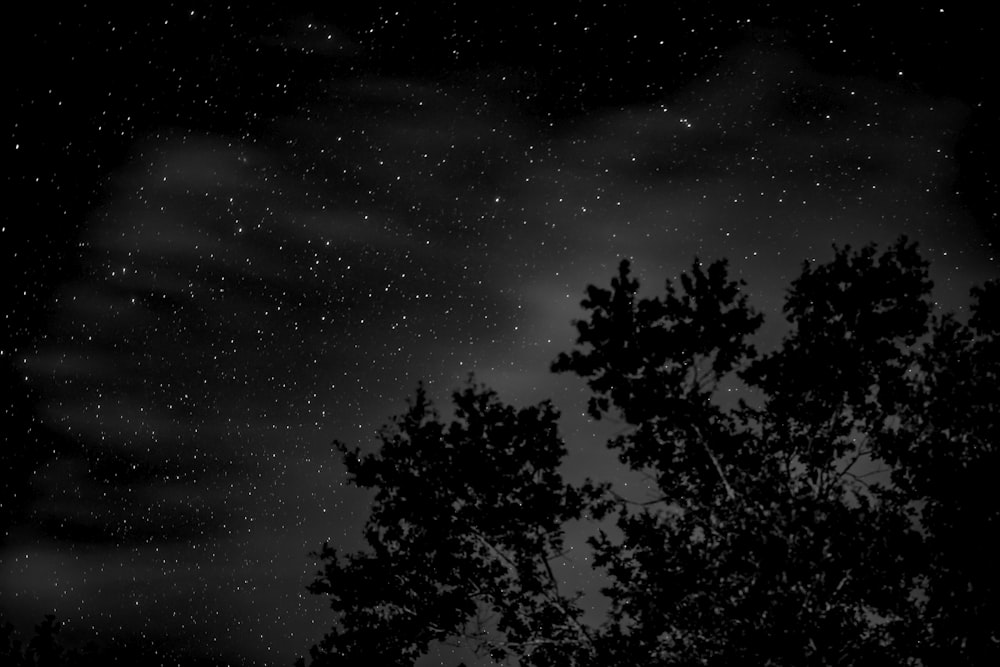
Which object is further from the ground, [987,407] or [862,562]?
[987,407]

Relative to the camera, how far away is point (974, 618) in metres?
6.86

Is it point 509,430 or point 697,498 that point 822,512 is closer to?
point 697,498

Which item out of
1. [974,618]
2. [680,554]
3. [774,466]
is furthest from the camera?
[774,466]

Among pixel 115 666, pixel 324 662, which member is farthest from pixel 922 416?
pixel 115 666

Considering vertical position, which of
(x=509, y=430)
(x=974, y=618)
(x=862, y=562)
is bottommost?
(x=974, y=618)

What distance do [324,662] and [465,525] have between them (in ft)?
10.1

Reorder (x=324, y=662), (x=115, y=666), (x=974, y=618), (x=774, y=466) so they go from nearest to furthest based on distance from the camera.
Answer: (x=974, y=618) → (x=774, y=466) → (x=324, y=662) → (x=115, y=666)

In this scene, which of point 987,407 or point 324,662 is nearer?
point 987,407

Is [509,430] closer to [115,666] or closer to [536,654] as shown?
[536,654]

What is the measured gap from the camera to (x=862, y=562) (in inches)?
296

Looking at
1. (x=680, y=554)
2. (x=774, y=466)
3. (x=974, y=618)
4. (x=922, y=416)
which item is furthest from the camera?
(x=774, y=466)

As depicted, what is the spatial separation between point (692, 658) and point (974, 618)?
10.2ft

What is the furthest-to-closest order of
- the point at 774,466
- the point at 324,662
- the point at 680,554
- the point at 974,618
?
the point at 324,662 → the point at 774,466 → the point at 680,554 → the point at 974,618

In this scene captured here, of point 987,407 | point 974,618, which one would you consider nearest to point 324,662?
point 974,618
